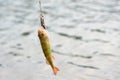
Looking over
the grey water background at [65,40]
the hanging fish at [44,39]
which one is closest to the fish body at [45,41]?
the hanging fish at [44,39]

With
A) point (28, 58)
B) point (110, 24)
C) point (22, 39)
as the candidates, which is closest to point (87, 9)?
point (110, 24)

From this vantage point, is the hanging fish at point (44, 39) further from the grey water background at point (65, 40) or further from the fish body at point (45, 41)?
the grey water background at point (65, 40)

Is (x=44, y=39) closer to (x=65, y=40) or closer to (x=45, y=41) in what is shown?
(x=45, y=41)

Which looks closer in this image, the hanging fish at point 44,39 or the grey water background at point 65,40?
the hanging fish at point 44,39

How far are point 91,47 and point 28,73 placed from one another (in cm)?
220

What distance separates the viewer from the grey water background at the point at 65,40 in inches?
354

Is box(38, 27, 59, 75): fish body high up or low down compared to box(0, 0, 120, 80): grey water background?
up

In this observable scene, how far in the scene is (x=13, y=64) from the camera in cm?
967

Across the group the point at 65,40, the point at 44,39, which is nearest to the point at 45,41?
the point at 44,39

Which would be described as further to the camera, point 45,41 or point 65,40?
point 65,40

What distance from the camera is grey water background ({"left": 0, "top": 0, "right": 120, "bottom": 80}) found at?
29.5 feet

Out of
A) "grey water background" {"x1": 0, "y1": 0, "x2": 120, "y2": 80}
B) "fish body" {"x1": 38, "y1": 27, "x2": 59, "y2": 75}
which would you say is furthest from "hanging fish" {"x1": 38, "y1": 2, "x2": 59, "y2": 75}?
"grey water background" {"x1": 0, "y1": 0, "x2": 120, "y2": 80}

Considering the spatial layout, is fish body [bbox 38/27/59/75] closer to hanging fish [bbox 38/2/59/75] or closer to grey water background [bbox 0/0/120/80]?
hanging fish [bbox 38/2/59/75]

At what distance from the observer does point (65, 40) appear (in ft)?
36.1
